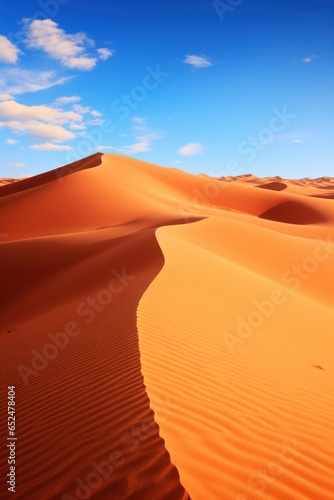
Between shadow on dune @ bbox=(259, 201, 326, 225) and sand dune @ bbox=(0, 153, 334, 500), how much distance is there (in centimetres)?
2246

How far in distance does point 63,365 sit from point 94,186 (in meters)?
25.0

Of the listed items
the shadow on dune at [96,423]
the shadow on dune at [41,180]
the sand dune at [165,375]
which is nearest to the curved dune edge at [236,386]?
the sand dune at [165,375]

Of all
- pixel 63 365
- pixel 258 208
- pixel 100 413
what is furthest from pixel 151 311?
pixel 258 208

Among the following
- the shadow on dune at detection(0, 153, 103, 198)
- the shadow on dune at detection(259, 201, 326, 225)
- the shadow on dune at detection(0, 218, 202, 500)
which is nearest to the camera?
the shadow on dune at detection(0, 218, 202, 500)

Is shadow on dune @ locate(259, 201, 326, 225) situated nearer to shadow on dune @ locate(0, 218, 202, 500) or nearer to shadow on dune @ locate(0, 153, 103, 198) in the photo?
shadow on dune @ locate(0, 153, 103, 198)

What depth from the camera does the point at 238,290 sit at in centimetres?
860

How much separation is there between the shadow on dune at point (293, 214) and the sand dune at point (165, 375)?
22.5 meters

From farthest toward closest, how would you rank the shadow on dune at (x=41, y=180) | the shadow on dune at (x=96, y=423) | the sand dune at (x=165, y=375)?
the shadow on dune at (x=41, y=180)
the sand dune at (x=165, y=375)
the shadow on dune at (x=96, y=423)

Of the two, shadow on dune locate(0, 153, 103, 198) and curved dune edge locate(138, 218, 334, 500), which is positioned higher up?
shadow on dune locate(0, 153, 103, 198)

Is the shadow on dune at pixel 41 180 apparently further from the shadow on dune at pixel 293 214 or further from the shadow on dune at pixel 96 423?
the shadow on dune at pixel 96 423

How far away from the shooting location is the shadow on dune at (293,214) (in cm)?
3441

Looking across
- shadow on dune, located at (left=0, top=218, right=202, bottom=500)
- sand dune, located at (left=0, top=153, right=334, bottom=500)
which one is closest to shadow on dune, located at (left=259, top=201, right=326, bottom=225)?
sand dune, located at (left=0, top=153, right=334, bottom=500)

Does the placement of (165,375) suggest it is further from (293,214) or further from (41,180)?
(41,180)

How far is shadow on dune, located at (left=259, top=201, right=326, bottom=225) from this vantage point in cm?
3441
